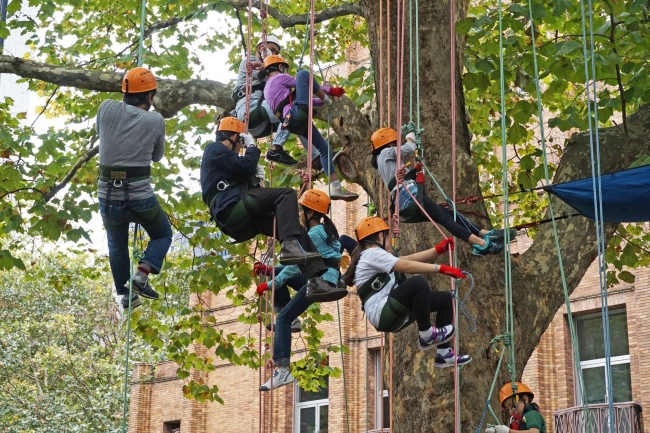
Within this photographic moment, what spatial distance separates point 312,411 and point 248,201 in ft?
48.9

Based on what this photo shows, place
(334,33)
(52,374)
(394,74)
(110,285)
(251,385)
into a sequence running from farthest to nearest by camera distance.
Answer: (110,285)
(52,374)
(251,385)
(334,33)
(394,74)

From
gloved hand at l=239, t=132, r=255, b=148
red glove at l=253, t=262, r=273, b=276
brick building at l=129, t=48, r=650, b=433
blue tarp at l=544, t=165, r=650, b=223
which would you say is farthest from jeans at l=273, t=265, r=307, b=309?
brick building at l=129, t=48, r=650, b=433

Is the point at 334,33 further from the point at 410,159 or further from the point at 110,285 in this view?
the point at 110,285

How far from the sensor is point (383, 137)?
8.40 m

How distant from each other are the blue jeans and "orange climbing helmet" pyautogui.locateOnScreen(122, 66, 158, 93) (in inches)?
31.1

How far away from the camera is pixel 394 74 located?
32.2 ft


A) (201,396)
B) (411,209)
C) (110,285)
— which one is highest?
(110,285)

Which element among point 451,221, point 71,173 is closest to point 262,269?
point 451,221

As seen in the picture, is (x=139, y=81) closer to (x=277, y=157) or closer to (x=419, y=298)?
(x=277, y=157)

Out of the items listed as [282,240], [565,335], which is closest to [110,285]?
[565,335]

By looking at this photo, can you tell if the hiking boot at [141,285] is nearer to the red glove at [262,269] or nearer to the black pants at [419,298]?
the red glove at [262,269]

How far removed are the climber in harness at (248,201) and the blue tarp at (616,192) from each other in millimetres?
2294

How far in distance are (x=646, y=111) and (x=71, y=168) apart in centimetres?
626

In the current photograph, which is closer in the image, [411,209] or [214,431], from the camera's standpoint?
[411,209]
